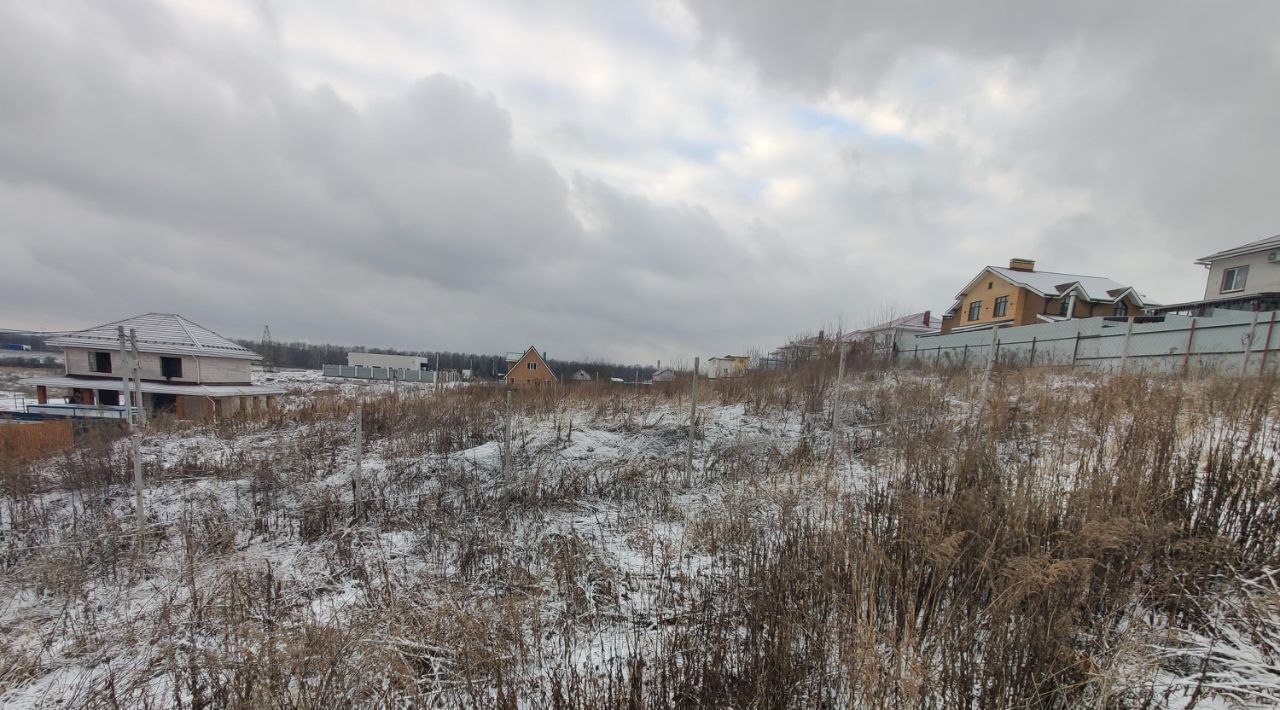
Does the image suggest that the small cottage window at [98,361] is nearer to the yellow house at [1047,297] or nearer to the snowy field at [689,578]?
the snowy field at [689,578]

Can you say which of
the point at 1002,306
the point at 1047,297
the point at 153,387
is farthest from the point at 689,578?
the point at 153,387

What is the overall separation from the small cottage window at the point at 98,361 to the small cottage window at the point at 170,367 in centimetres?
246

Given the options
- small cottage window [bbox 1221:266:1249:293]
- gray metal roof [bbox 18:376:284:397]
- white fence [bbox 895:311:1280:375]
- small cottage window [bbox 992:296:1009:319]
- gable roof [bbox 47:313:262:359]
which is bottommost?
gray metal roof [bbox 18:376:284:397]

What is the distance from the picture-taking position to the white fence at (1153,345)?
9.07 metres

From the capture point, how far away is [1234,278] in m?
22.8

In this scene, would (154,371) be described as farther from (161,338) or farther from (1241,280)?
(1241,280)

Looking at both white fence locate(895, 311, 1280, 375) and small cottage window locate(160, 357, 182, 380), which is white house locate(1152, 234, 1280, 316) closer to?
white fence locate(895, 311, 1280, 375)

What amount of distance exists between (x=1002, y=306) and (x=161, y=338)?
5175 cm

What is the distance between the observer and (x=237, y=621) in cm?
357

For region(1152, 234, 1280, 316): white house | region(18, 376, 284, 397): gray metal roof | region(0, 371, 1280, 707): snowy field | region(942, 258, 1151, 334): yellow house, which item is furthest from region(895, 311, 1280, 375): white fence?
region(18, 376, 284, 397): gray metal roof

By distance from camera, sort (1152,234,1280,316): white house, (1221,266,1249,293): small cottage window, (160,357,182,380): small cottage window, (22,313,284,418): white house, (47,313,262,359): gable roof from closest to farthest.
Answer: (1152,234,1280,316): white house, (1221,266,1249,293): small cottage window, (22,313,284,418): white house, (47,313,262,359): gable roof, (160,357,182,380): small cottage window

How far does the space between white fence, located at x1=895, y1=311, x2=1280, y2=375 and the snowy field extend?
4332 millimetres

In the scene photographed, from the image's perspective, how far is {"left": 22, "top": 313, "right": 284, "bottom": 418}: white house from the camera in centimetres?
2434

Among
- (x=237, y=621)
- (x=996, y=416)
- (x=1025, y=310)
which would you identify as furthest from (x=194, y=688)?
(x=1025, y=310)
